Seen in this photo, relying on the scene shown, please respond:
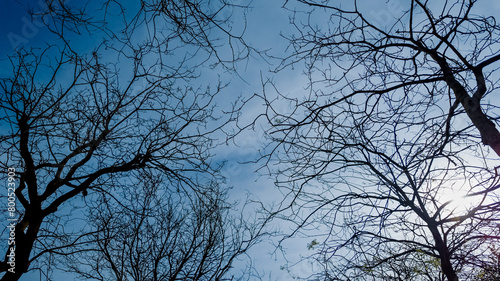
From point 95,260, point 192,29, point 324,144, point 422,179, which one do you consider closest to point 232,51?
point 192,29

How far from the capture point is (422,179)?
407 centimetres

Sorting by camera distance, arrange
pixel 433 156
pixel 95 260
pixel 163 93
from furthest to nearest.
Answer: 1. pixel 95 260
2. pixel 163 93
3. pixel 433 156

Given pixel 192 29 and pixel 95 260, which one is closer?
pixel 192 29

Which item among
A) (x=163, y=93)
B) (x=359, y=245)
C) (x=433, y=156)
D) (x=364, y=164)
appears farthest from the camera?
(x=163, y=93)

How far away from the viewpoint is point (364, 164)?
13.4 ft

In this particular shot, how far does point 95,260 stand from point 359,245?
5.17 metres

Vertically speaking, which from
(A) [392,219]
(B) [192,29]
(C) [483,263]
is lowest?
(C) [483,263]

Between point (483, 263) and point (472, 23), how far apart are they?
116 inches

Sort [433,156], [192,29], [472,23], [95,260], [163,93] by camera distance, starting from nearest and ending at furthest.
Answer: [192,29] < [472,23] < [433,156] < [163,93] < [95,260]

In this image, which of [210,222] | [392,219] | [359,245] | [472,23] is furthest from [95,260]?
[472,23]

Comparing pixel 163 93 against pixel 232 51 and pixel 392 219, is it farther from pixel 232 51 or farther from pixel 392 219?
pixel 392 219

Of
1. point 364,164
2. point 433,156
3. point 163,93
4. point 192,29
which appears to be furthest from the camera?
point 163,93

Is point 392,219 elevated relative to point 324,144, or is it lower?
lower

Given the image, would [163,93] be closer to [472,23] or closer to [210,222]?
[210,222]
